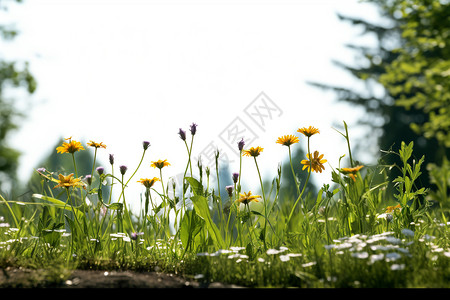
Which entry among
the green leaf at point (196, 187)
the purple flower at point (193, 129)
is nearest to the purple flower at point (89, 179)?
the green leaf at point (196, 187)

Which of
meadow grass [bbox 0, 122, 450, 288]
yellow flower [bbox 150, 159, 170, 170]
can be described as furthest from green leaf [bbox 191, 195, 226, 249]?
yellow flower [bbox 150, 159, 170, 170]

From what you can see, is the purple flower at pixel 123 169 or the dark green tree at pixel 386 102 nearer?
the purple flower at pixel 123 169

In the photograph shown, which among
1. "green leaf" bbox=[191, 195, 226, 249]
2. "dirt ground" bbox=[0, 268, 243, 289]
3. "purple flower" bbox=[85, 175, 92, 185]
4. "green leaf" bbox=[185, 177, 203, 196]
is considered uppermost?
"purple flower" bbox=[85, 175, 92, 185]

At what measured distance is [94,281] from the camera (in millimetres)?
2191

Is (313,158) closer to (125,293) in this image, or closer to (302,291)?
(302,291)

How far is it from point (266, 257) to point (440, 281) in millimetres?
932

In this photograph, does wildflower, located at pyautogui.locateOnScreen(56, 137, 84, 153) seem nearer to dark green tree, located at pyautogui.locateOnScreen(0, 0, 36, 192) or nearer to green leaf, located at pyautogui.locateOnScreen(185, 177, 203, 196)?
green leaf, located at pyautogui.locateOnScreen(185, 177, 203, 196)

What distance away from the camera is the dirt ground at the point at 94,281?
6.98 feet

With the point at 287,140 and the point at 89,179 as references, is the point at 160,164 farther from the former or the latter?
the point at 287,140

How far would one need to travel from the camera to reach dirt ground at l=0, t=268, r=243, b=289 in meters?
2.13

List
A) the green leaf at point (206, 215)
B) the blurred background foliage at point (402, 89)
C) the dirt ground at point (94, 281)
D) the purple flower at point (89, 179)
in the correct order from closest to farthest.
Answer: the dirt ground at point (94, 281) → the green leaf at point (206, 215) → the purple flower at point (89, 179) → the blurred background foliage at point (402, 89)

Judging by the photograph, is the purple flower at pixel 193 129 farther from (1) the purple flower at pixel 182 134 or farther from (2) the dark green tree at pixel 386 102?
(2) the dark green tree at pixel 386 102

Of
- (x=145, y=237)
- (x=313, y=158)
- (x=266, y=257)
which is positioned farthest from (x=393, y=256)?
(x=145, y=237)

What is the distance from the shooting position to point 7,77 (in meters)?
11.8
